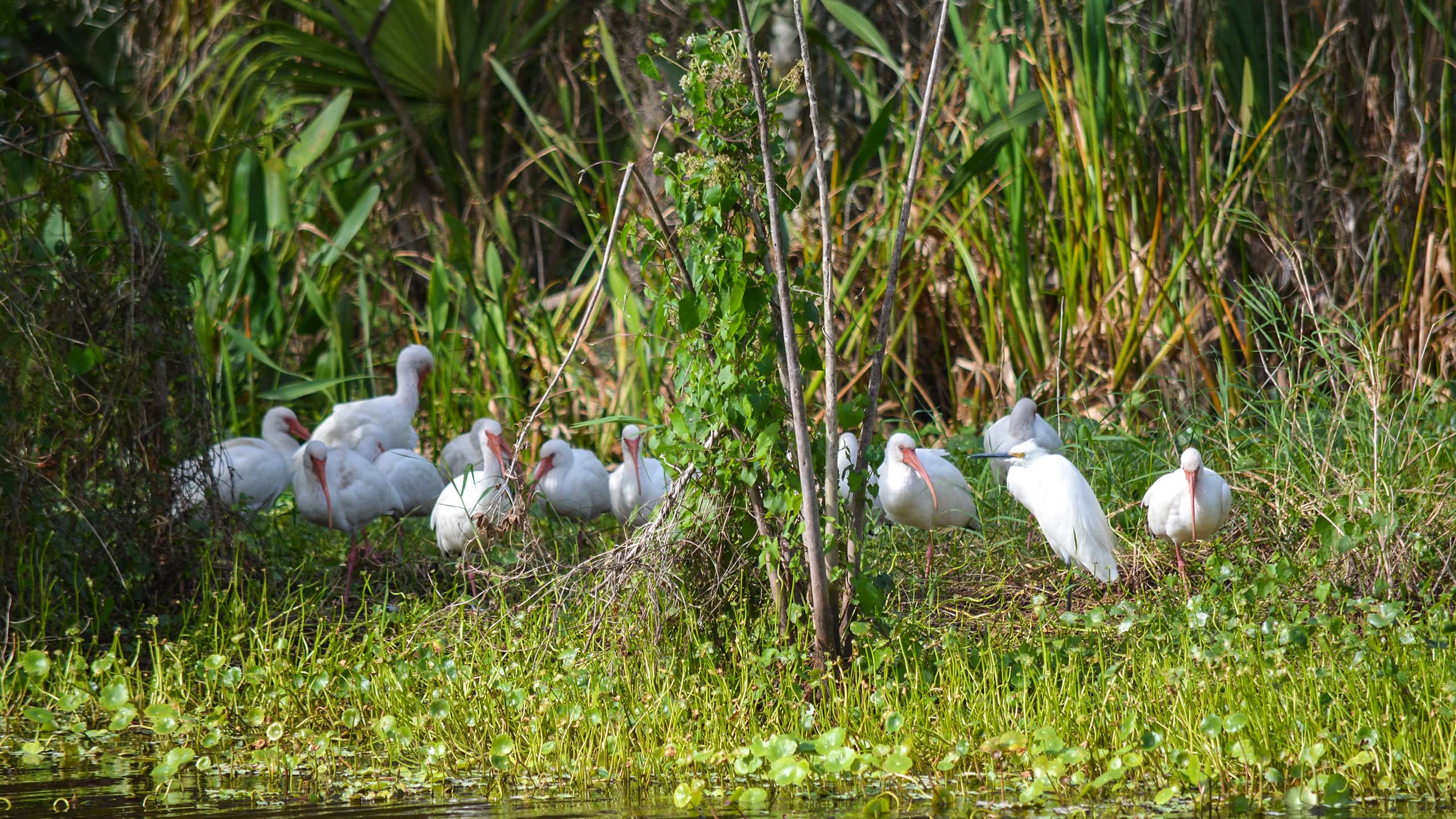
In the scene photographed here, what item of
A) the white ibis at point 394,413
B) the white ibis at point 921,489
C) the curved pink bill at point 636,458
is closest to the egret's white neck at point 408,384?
the white ibis at point 394,413

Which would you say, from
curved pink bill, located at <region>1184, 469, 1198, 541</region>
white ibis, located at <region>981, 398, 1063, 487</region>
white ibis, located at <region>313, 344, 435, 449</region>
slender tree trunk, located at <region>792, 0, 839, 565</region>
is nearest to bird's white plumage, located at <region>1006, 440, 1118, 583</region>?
curved pink bill, located at <region>1184, 469, 1198, 541</region>

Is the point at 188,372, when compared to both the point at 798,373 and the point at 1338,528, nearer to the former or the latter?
the point at 798,373

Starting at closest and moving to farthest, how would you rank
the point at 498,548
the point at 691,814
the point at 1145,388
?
the point at 691,814, the point at 498,548, the point at 1145,388

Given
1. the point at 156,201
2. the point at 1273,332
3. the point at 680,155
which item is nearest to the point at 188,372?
the point at 156,201

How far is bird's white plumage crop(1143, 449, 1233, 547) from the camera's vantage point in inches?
188

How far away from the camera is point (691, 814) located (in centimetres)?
309

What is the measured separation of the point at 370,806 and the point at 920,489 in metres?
2.76

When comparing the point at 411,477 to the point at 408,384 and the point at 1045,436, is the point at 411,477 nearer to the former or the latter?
the point at 408,384

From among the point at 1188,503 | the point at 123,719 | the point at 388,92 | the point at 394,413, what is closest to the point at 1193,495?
the point at 1188,503

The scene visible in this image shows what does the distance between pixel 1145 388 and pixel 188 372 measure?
447 centimetres

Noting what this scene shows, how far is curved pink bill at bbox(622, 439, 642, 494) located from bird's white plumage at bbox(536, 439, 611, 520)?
0.84 feet

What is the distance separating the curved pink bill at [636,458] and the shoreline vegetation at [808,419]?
1.21ft

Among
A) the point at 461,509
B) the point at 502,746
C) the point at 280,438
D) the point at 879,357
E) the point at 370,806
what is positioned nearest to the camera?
the point at 370,806

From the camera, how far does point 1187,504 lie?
4805 mm
